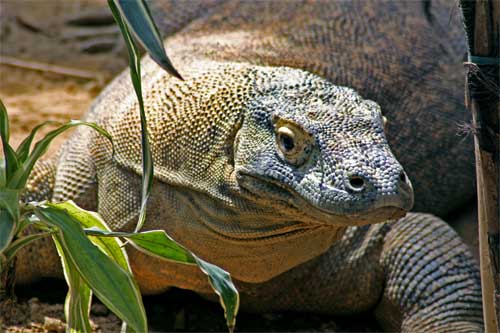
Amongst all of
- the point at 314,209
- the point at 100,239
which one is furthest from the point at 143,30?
the point at 314,209

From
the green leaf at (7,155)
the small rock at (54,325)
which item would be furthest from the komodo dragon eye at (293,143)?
the small rock at (54,325)

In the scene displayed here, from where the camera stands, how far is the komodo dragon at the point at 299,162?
10.3ft

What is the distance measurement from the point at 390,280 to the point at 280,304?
0.49 m

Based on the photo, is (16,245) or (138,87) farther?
(16,245)

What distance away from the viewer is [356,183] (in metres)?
2.93

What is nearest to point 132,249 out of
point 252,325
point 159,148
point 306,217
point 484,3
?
point 159,148

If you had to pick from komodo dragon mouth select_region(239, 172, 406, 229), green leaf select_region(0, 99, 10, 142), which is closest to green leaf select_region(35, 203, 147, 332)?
green leaf select_region(0, 99, 10, 142)

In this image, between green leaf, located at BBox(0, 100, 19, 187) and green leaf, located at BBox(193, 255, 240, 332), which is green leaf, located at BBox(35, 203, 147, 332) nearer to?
green leaf, located at BBox(193, 255, 240, 332)

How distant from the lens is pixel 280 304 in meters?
4.15

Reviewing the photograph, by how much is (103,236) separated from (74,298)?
0.20m

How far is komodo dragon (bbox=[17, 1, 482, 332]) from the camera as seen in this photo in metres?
3.13

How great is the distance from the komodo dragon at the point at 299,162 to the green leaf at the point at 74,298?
67cm

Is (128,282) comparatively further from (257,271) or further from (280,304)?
(280,304)

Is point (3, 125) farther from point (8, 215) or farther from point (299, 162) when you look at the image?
point (299, 162)
